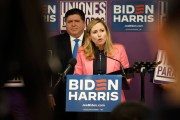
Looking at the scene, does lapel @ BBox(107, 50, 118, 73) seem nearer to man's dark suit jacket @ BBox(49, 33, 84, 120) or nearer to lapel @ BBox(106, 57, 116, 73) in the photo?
lapel @ BBox(106, 57, 116, 73)

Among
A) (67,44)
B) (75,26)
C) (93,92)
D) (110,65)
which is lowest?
(93,92)

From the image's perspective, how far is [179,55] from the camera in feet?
4.50

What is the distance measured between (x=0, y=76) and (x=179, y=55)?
471 mm

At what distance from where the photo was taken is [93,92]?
6.88 m

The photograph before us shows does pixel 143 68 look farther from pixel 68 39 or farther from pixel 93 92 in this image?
pixel 68 39

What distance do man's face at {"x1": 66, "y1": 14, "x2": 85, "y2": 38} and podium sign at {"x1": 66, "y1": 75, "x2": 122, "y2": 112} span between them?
2.09m

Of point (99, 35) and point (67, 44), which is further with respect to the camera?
point (67, 44)

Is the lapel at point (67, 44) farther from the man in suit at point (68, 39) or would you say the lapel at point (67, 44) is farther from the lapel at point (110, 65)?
the lapel at point (110, 65)

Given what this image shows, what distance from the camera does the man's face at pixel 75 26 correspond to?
8875 mm

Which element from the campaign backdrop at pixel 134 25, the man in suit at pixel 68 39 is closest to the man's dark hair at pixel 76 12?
the man in suit at pixel 68 39

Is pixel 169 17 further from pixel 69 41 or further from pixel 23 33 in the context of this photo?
pixel 69 41

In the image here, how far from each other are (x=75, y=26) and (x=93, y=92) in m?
2.27

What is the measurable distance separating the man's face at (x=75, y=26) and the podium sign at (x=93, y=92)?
209 cm

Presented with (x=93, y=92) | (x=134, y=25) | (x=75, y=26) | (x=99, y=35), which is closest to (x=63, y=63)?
(x=75, y=26)
